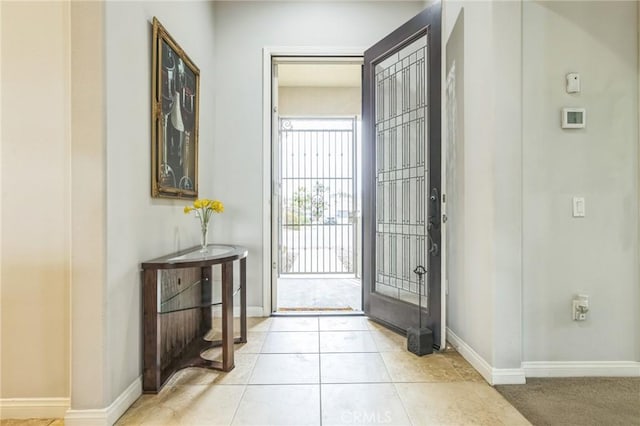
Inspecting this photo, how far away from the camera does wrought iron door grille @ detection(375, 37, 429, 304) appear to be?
2.67m

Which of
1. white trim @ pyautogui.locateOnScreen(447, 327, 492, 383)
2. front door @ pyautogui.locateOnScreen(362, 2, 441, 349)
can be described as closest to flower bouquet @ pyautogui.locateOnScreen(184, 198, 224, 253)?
front door @ pyautogui.locateOnScreen(362, 2, 441, 349)

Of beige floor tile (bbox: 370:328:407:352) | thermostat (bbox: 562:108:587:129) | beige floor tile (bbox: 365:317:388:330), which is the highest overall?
thermostat (bbox: 562:108:587:129)

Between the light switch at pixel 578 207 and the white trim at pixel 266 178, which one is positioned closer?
the light switch at pixel 578 207

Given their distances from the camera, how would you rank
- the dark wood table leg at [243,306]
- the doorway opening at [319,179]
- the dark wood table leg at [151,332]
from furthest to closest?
1. the doorway opening at [319,179]
2. the dark wood table leg at [243,306]
3. the dark wood table leg at [151,332]

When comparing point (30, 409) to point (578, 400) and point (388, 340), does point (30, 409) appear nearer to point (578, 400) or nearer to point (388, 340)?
point (388, 340)

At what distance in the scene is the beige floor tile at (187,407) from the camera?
165 cm

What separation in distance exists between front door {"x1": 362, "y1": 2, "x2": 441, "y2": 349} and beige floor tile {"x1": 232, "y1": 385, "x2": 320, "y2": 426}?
1118 millimetres

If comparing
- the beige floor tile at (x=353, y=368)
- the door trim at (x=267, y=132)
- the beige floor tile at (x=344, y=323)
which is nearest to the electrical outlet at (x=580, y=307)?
the beige floor tile at (x=353, y=368)

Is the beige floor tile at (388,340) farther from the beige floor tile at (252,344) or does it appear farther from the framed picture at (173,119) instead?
the framed picture at (173,119)

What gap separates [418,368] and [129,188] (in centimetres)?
209

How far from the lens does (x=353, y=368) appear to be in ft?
7.16

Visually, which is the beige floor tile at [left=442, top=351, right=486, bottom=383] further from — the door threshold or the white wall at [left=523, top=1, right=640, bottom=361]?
the door threshold

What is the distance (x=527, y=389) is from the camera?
193cm

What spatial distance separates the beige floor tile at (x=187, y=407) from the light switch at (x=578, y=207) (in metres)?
2.31
